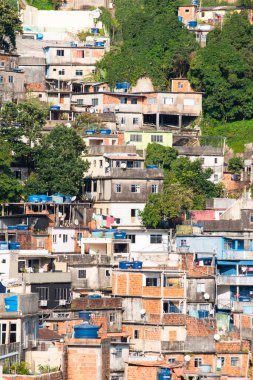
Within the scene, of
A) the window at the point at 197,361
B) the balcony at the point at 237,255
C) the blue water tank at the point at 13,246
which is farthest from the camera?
the balcony at the point at 237,255

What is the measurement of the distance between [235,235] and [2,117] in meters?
14.1

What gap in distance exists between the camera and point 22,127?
8344 cm

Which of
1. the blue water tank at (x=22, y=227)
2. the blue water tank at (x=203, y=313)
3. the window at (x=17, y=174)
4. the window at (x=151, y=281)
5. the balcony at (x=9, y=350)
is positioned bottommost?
the blue water tank at (x=203, y=313)

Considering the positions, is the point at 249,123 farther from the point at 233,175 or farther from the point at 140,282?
the point at 140,282

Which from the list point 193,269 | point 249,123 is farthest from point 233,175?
point 193,269

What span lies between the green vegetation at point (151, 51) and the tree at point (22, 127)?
36.9ft

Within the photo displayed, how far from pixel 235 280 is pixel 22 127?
627 inches

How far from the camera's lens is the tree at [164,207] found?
78312 millimetres

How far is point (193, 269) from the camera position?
7050 centimetres

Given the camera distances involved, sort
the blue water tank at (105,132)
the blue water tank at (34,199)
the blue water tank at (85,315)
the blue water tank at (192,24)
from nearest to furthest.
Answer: the blue water tank at (85,315), the blue water tank at (34,199), the blue water tank at (105,132), the blue water tank at (192,24)

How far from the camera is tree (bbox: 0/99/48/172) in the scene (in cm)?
8200

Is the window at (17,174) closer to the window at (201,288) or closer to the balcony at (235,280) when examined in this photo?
the balcony at (235,280)

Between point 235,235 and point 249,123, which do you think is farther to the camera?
point 249,123

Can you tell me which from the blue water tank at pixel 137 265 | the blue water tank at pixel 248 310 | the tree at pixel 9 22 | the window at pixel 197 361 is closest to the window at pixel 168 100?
the tree at pixel 9 22
